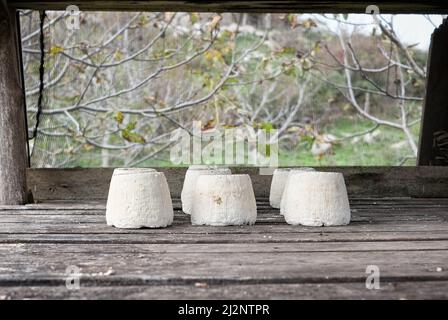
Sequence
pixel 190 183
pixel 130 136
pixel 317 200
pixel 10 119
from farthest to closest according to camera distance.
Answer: pixel 130 136, pixel 10 119, pixel 190 183, pixel 317 200

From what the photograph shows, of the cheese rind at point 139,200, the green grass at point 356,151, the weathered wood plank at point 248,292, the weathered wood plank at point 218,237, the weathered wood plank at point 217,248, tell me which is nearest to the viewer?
the weathered wood plank at point 248,292

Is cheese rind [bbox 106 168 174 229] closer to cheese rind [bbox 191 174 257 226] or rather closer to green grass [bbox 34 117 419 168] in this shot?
cheese rind [bbox 191 174 257 226]

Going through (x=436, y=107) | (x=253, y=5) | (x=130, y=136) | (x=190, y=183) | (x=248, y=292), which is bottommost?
(x=248, y=292)

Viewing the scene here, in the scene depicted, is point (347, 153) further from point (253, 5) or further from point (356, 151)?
point (253, 5)

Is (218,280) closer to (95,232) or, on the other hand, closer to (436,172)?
(95,232)

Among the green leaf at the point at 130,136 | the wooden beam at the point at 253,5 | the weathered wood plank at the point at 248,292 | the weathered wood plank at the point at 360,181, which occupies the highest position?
the wooden beam at the point at 253,5

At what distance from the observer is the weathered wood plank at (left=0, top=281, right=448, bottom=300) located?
3.12ft

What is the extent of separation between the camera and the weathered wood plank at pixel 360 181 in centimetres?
238

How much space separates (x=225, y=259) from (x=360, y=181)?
1356 millimetres

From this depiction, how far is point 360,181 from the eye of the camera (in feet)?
7.94

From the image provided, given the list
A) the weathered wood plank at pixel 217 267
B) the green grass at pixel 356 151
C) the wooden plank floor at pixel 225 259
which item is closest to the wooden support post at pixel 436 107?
the wooden plank floor at pixel 225 259

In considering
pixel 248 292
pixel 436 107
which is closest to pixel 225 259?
pixel 248 292

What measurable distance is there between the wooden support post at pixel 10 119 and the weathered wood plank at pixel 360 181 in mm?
186

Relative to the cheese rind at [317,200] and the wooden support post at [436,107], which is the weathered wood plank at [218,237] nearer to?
the cheese rind at [317,200]
